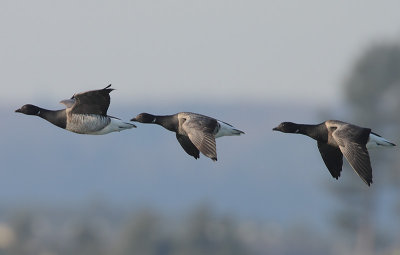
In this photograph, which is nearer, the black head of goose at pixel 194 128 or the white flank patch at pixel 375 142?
the black head of goose at pixel 194 128

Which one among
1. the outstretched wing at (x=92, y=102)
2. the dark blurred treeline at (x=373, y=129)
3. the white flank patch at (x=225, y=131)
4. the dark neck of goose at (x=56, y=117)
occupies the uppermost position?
the outstretched wing at (x=92, y=102)

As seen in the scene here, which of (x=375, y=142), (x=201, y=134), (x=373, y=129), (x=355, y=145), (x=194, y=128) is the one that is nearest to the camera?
(x=355, y=145)

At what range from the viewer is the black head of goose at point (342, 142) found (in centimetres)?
2553

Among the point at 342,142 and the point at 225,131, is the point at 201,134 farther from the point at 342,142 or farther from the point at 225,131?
the point at 342,142

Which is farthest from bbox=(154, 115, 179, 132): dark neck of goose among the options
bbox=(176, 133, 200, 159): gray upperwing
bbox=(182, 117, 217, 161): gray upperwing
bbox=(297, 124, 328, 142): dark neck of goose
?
bbox=(297, 124, 328, 142): dark neck of goose

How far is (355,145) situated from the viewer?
26.3 metres

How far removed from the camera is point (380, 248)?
148375 millimetres

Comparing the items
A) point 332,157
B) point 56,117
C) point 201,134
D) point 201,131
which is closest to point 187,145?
point 201,131

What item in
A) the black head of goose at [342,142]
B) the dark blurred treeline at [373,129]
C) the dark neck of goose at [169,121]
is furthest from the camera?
the dark blurred treeline at [373,129]

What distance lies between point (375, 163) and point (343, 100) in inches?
646

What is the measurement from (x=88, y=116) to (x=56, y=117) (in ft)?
3.38

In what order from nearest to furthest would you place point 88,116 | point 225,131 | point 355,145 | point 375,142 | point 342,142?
point 355,145, point 342,142, point 375,142, point 88,116, point 225,131

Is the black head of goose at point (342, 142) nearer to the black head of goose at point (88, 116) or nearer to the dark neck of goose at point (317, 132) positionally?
the dark neck of goose at point (317, 132)

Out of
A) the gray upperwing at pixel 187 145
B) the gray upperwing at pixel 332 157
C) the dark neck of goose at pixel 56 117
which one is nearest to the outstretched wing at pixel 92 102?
the dark neck of goose at pixel 56 117
